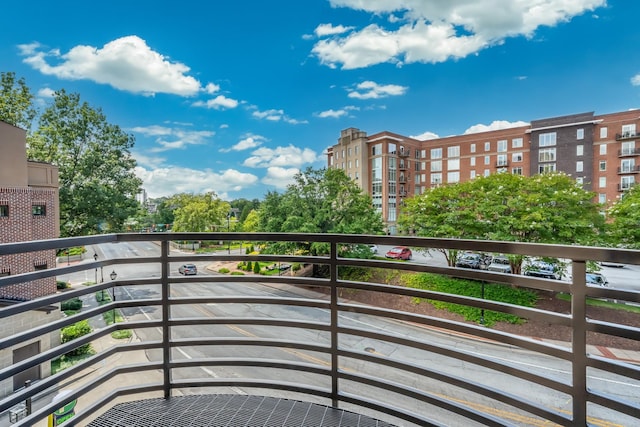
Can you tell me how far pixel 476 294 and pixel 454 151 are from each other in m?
21.5

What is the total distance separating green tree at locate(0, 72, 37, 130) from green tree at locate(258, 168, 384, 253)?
44.7ft

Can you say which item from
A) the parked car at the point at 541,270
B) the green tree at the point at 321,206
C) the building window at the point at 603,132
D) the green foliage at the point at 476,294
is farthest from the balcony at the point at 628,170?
the green tree at the point at 321,206

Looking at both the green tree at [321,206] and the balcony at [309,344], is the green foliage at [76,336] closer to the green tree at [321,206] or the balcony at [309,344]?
the green tree at [321,206]

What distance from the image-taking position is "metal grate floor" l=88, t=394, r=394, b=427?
1577 millimetres

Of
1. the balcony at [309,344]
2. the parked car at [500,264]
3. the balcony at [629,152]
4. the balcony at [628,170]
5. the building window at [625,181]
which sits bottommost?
the parked car at [500,264]

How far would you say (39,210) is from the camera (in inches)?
402

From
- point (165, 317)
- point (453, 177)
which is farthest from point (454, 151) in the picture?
point (165, 317)

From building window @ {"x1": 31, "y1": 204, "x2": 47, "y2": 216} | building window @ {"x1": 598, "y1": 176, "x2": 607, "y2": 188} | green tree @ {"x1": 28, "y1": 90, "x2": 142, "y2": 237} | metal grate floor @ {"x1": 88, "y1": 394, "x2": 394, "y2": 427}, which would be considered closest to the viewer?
metal grate floor @ {"x1": 88, "y1": 394, "x2": 394, "y2": 427}

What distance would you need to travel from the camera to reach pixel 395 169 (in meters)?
28.9

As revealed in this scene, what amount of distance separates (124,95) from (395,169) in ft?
75.5

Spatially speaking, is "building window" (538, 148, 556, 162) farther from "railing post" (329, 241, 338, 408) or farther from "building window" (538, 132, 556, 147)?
"railing post" (329, 241, 338, 408)

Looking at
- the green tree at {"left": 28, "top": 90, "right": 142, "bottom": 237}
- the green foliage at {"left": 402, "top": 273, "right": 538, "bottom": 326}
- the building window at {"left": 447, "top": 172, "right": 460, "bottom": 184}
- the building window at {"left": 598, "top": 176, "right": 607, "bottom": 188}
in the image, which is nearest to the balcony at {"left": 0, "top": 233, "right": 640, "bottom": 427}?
the green foliage at {"left": 402, "top": 273, "right": 538, "bottom": 326}

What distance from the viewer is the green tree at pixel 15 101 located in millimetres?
15656

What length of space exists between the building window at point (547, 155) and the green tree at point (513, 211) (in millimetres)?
16059
